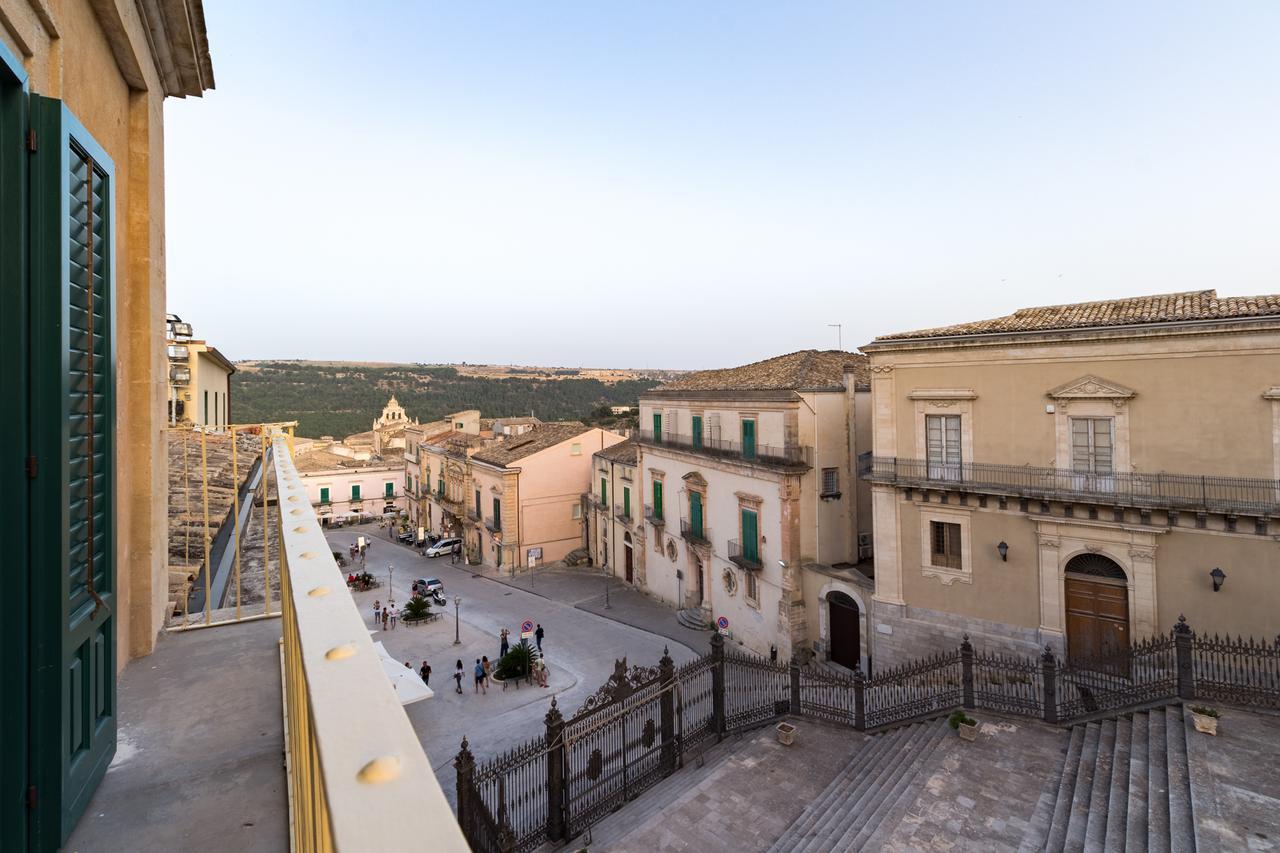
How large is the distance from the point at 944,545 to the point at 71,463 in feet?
57.5

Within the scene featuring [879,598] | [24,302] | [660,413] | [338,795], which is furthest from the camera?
[660,413]

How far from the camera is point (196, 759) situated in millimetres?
3035

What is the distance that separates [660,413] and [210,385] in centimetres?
1543

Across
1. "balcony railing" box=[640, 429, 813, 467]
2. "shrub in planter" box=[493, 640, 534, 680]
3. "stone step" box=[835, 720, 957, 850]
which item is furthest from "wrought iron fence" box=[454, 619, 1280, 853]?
"balcony railing" box=[640, 429, 813, 467]

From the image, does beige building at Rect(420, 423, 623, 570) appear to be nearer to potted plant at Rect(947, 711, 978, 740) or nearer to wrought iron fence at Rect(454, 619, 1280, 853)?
wrought iron fence at Rect(454, 619, 1280, 853)

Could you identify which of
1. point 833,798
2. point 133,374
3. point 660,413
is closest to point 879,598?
point 833,798

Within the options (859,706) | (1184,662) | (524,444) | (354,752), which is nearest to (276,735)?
(354,752)

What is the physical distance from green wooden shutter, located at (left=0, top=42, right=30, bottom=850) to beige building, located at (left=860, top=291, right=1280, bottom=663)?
55.0 ft

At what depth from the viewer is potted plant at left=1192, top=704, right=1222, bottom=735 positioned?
1112 centimetres

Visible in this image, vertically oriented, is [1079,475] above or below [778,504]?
above

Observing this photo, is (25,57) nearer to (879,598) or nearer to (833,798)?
(833,798)

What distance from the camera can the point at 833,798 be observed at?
11781 mm

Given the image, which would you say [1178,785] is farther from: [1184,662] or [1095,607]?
[1095,607]

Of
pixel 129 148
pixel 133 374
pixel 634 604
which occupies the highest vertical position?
pixel 129 148
